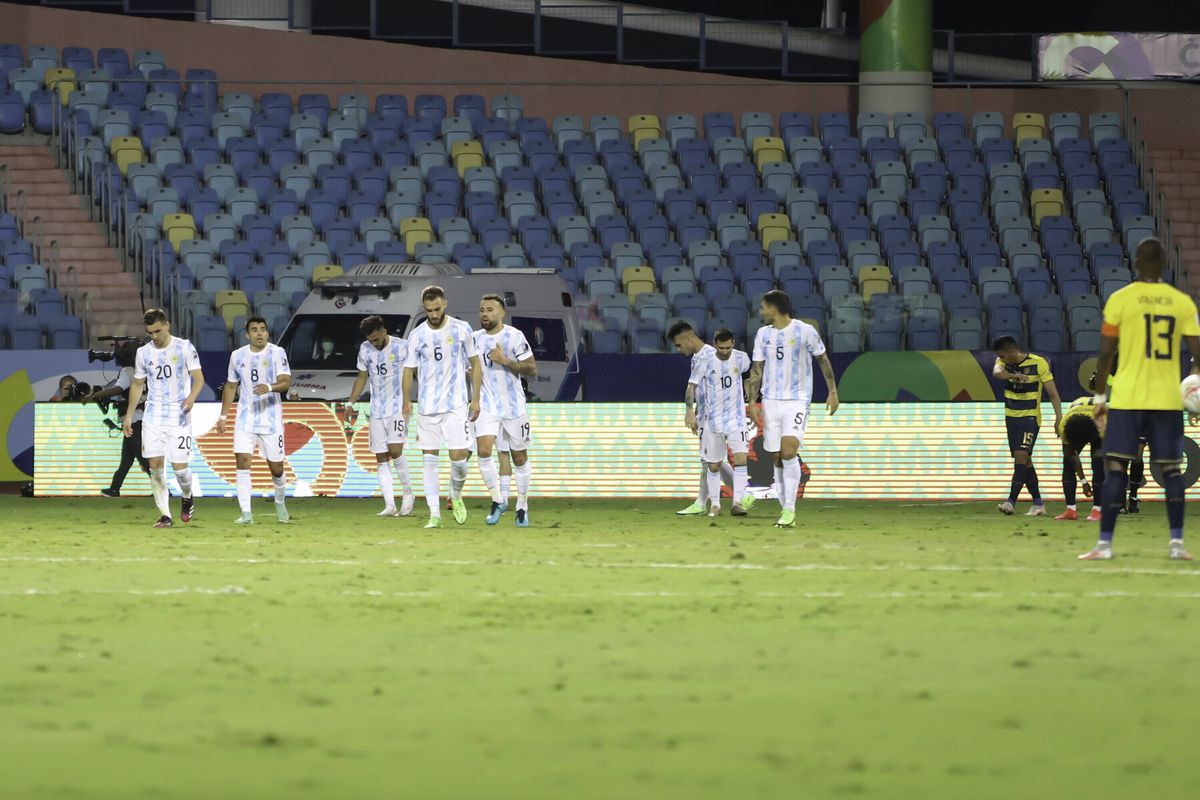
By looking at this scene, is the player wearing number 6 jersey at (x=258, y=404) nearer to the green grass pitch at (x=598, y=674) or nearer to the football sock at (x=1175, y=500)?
the green grass pitch at (x=598, y=674)

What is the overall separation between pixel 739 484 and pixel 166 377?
6.12m

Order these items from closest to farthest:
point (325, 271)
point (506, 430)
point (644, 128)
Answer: point (506, 430) < point (325, 271) < point (644, 128)

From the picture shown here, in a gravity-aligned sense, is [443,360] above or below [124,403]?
above

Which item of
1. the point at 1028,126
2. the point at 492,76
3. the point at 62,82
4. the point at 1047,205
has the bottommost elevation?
the point at 1047,205

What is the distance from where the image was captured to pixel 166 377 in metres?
17.6

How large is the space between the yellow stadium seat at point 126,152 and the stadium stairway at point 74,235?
0.87m

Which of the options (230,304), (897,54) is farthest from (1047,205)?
(230,304)

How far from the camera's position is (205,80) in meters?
34.2

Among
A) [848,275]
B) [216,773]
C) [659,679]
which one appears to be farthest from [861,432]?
[216,773]

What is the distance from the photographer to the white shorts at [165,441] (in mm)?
17594

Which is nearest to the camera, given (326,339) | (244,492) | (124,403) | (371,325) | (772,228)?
(244,492)

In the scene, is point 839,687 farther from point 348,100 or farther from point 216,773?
point 348,100

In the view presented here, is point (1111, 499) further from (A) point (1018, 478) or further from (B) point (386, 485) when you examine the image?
(B) point (386, 485)

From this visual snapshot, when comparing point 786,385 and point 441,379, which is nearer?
point 441,379
